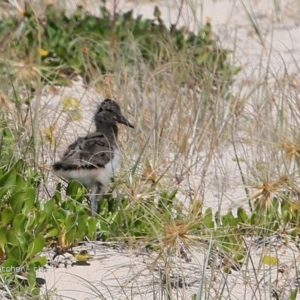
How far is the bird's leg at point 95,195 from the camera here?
552cm

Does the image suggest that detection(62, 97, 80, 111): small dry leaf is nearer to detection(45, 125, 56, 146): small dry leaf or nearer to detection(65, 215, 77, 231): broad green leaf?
detection(45, 125, 56, 146): small dry leaf

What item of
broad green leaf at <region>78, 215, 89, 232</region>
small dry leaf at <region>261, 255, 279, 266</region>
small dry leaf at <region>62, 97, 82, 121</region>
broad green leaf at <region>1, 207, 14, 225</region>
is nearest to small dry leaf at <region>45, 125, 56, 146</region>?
small dry leaf at <region>62, 97, 82, 121</region>

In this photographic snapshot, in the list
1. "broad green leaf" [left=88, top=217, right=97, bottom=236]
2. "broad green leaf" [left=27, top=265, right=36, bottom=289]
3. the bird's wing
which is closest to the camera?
"broad green leaf" [left=27, top=265, right=36, bottom=289]

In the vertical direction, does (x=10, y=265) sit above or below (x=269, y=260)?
below

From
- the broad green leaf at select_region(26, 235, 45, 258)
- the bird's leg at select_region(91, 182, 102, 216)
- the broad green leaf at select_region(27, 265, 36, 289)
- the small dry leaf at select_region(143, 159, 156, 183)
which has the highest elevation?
the small dry leaf at select_region(143, 159, 156, 183)

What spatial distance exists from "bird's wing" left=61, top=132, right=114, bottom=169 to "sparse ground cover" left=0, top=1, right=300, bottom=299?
15 centimetres

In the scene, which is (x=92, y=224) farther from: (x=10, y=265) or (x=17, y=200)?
(x=10, y=265)

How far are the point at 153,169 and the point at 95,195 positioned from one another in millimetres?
442

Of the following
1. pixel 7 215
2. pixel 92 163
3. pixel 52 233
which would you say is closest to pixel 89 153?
pixel 92 163

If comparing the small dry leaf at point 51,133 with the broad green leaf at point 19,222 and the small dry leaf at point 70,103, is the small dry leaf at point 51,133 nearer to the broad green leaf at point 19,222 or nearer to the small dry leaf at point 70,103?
the small dry leaf at point 70,103

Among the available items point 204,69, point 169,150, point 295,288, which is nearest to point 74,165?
point 169,150

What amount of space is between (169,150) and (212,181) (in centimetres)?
39

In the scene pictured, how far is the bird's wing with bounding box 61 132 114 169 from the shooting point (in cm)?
564

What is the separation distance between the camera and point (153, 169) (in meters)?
5.88
